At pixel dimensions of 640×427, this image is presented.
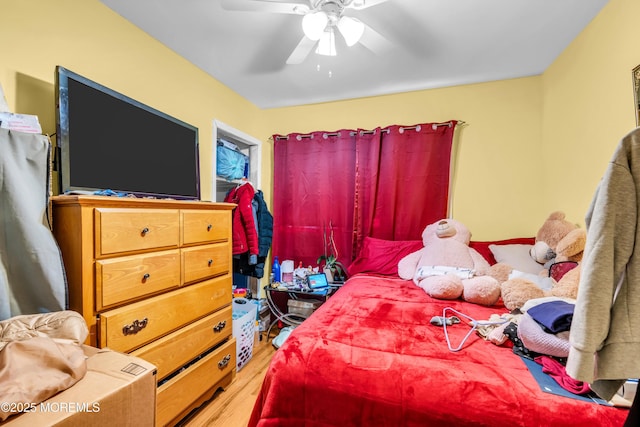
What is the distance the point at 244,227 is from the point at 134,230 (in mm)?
1350

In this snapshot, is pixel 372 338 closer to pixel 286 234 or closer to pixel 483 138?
pixel 286 234

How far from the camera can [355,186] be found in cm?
281

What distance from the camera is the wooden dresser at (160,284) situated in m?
1.12

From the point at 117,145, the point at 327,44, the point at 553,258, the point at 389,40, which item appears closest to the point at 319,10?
A: the point at 327,44

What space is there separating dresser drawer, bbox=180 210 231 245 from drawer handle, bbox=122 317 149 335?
1.45ft

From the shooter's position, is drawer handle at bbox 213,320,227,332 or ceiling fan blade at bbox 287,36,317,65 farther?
drawer handle at bbox 213,320,227,332

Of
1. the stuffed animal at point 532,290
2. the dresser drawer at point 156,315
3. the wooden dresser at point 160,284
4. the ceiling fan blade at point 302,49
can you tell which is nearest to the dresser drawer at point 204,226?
the wooden dresser at point 160,284

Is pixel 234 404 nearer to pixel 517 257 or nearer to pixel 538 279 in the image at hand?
pixel 538 279

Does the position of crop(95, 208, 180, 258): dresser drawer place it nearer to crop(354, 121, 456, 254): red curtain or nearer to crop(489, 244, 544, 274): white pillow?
crop(354, 121, 456, 254): red curtain

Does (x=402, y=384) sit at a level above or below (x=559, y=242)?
below

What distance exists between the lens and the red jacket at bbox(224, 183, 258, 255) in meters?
2.55

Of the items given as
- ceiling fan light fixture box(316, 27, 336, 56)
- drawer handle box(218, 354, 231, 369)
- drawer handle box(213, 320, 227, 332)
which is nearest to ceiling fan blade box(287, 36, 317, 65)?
ceiling fan light fixture box(316, 27, 336, 56)

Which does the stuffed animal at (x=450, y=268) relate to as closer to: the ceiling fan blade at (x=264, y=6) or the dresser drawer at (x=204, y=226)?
the dresser drawer at (x=204, y=226)

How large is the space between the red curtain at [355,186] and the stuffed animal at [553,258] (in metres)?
0.82
